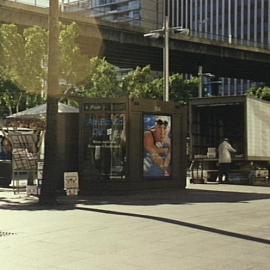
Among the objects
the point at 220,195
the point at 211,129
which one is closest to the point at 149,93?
the point at 211,129

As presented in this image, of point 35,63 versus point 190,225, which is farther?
point 35,63

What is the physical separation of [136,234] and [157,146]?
918 centimetres

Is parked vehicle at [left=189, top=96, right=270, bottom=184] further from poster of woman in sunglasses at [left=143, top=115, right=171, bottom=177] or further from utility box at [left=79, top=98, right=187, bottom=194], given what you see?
utility box at [left=79, top=98, right=187, bottom=194]

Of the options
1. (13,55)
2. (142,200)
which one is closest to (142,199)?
(142,200)

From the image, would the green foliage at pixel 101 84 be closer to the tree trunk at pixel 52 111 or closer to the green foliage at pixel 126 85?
the green foliage at pixel 126 85

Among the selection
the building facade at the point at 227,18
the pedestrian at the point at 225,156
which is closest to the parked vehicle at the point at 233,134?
the pedestrian at the point at 225,156

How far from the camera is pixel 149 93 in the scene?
179ft

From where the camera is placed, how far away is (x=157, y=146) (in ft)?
64.5

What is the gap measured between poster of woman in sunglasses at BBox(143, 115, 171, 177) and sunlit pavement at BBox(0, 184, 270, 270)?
8.96 ft

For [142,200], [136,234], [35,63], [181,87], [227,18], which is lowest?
[136,234]

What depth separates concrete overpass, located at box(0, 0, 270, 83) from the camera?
49938mm

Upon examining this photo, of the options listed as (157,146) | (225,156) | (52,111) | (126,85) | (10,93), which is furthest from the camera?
(126,85)

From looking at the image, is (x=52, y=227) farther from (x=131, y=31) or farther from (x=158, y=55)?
(x=158, y=55)

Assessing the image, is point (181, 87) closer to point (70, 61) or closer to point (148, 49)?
point (148, 49)
